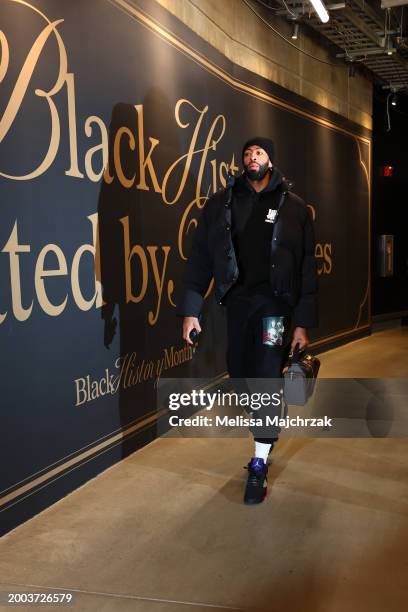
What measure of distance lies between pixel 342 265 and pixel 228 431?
4003 mm

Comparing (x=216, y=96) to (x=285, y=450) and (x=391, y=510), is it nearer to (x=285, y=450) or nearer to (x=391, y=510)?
(x=285, y=450)

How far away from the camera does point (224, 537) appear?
8.23 ft

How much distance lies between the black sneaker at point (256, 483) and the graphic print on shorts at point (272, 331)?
22.0 inches

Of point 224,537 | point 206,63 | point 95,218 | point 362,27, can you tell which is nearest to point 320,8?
point 206,63

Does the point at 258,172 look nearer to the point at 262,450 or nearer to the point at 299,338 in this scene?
the point at 299,338

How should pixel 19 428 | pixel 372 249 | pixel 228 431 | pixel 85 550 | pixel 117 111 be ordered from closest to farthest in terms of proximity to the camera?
pixel 85 550
pixel 19 428
pixel 117 111
pixel 228 431
pixel 372 249

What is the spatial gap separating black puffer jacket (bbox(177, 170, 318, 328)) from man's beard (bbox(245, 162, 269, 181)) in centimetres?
7

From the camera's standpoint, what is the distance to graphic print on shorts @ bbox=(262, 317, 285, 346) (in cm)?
287

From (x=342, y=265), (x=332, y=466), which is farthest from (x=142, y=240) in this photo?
(x=342, y=265)

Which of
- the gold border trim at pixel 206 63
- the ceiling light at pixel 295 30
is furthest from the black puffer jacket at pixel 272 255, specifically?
the ceiling light at pixel 295 30

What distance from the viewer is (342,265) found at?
7480 mm

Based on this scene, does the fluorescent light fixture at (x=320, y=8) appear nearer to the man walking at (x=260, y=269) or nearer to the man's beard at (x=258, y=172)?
the man walking at (x=260, y=269)

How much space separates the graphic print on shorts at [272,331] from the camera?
9.43 feet

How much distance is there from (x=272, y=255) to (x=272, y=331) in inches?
13.6
